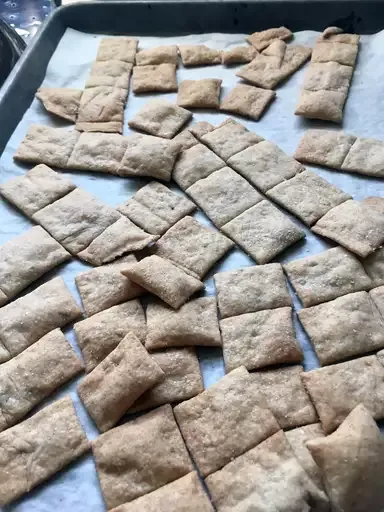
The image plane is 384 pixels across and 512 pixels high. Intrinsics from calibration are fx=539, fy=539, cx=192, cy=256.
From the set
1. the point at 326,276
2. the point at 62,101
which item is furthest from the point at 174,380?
the point at 62,101

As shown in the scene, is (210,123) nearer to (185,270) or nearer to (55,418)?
(185,270)

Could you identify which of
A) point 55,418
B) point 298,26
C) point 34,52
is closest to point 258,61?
point 298,26

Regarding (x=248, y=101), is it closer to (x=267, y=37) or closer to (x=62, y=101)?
(x=267, y=37)

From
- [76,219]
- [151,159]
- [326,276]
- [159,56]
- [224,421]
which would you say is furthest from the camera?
[159,56]

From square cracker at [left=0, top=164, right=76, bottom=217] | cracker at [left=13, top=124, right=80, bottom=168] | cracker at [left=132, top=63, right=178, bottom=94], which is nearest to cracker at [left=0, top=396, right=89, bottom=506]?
square cracker at [left=0, top=164, right=76, bottom=217]

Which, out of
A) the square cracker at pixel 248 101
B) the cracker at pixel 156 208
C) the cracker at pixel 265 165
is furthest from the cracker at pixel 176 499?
the square cracker at pixel 248 101

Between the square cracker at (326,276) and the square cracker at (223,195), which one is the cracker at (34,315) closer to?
the square cracker at (223,195)
